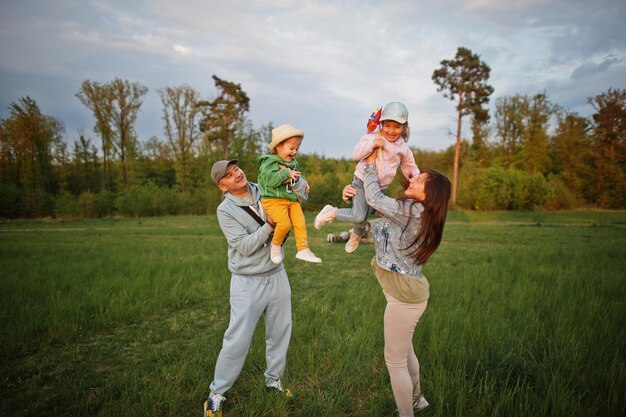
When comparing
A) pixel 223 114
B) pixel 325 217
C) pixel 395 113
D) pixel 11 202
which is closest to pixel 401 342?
pixel 325 217

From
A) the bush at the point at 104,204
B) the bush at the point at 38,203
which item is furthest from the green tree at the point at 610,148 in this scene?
the bush at the point at 38,203

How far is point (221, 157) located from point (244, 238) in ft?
107

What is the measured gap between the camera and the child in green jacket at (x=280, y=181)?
2916mm

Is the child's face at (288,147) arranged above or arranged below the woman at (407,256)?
above

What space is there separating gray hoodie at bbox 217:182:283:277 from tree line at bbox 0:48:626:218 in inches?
1154

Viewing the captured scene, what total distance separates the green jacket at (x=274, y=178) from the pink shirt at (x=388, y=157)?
60 centimetres

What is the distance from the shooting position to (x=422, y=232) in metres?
2.54

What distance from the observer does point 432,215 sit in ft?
8.33

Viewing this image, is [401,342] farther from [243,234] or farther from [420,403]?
[243,234]

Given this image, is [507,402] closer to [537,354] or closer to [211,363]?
[537,354]

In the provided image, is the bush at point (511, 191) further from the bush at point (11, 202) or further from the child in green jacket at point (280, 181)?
the bush at point (11, 202)

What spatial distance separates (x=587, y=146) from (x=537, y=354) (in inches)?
1596

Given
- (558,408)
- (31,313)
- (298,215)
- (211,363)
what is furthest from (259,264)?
(31,313)

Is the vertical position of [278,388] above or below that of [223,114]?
below
